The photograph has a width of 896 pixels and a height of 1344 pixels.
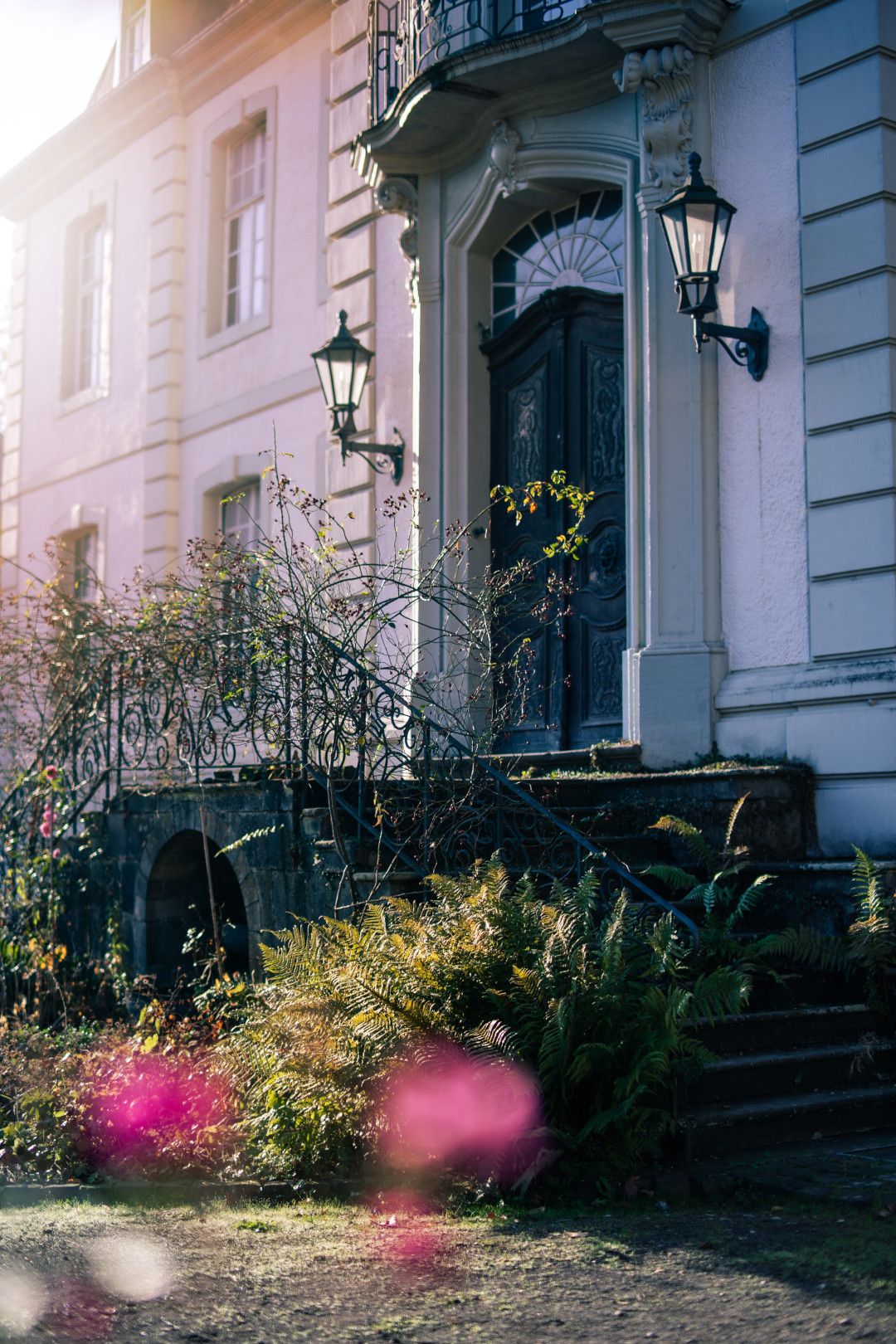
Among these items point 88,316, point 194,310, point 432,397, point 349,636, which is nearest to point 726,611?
point 349,636

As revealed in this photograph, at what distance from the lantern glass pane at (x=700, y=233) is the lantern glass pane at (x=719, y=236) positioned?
2 cm

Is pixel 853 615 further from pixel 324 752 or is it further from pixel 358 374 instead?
pixel 358 374

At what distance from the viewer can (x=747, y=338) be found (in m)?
8.62

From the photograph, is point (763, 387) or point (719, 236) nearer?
point (719, 236)

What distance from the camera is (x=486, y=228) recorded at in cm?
1091

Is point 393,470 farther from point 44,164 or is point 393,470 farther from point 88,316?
point 44,164

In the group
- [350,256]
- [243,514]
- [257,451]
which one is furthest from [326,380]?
[243,514]

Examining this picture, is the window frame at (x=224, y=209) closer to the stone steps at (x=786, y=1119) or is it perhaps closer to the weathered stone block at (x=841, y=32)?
the weathered stone block at (x=841, y=32)

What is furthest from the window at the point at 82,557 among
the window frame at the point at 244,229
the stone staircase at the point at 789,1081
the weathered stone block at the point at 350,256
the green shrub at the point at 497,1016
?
the stone staircase at the point at 789,1081

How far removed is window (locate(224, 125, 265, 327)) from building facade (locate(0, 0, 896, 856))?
0.14ft

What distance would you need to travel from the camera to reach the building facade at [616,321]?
324 inches

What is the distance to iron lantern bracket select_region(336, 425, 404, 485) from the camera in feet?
37.2

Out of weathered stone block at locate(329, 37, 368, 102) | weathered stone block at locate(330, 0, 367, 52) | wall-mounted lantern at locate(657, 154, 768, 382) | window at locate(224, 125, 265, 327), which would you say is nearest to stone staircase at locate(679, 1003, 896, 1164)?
wall-mounted lantern at locate(657, 154, 768, 382)

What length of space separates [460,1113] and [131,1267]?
124 cm
